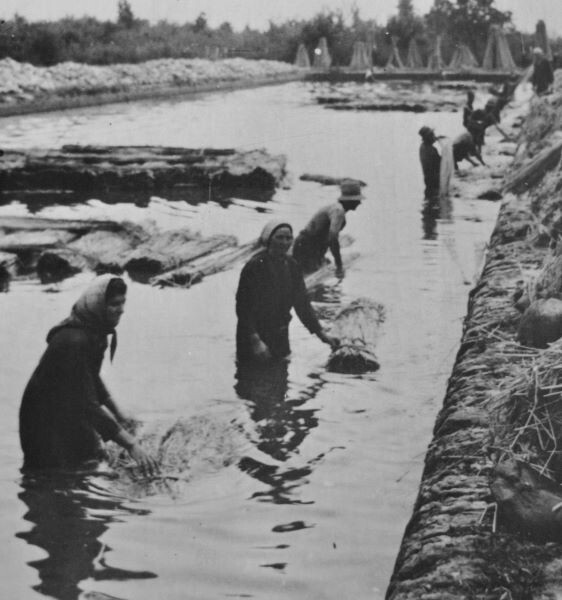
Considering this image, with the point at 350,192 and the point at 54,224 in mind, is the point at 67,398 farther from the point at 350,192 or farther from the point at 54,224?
the point at 54,224

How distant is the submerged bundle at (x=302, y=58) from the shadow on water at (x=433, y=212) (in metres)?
→ 41.7

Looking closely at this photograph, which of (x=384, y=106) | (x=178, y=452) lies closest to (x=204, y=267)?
(x=178, y=452)

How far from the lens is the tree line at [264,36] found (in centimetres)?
3300

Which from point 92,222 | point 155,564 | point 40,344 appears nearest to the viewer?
point 155,564

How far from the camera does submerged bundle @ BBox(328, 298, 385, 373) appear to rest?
6801 millimetres

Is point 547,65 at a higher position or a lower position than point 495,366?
higher

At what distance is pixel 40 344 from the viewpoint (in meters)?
7.38

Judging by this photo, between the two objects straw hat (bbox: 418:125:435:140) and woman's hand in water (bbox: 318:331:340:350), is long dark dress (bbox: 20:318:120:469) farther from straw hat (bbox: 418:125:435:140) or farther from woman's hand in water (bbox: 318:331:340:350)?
straw hat (bbox: 418:125:435:140)

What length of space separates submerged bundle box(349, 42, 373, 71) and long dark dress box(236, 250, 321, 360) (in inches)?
1880

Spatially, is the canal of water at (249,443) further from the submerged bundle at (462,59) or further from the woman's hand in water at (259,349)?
the submerged bundle at (462,59)

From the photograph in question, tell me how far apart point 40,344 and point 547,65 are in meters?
16.9

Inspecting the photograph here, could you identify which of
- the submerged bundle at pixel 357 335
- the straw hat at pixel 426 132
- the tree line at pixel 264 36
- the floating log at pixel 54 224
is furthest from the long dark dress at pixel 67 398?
the tree line at pixel 264 36

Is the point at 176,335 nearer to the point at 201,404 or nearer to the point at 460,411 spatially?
the point at 201,404

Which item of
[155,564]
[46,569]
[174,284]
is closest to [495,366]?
[155,564]
